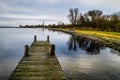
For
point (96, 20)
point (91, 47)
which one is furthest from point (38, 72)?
point (96, 20)

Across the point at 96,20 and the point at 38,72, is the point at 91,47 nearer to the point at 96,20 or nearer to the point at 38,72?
the point at 38,72

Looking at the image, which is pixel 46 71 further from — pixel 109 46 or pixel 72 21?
pixel 72 21

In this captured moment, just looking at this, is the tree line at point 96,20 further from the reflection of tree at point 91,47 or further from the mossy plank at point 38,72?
the mossy plank at point 38,72

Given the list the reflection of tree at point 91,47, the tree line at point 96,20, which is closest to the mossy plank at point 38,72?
the reflection of tree at point 91,47

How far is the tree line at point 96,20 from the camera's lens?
64206mm

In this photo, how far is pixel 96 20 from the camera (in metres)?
83.9

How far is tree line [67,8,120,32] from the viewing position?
64206mm

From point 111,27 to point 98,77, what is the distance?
5429 cm

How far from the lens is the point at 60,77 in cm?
1112

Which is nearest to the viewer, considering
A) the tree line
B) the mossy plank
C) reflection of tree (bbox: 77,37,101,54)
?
the mossy plank

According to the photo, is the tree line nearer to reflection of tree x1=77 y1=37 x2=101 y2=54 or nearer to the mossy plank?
reflection of tree x1=77 y1=37 x2=101 y2=54

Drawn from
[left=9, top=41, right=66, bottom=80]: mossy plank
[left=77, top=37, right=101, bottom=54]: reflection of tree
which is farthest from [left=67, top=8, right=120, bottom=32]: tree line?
[left=9, top=41, right=66, bottom=80]: mossy plank

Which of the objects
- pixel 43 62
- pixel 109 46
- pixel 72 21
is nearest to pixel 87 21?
pixel 72 21

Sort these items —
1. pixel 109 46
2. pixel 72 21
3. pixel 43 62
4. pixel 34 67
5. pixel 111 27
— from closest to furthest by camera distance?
pixel 34 67 < pixel 43 62 < pixel 109 46 < pixel 111 27 < pixel 72 21
